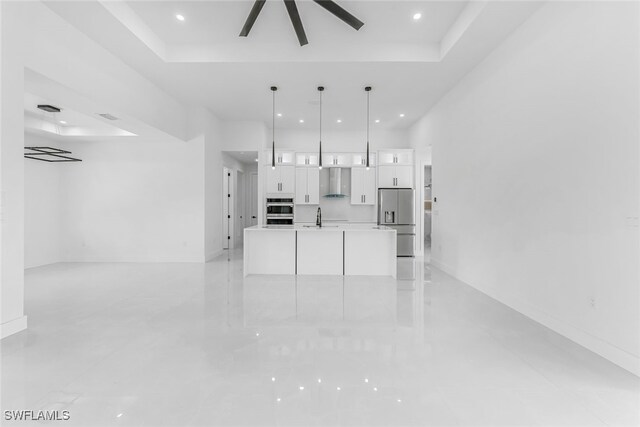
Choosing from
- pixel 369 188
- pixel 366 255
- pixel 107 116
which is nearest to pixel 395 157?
pixel 369 188

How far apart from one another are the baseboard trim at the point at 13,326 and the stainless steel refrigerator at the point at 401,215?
6.69 meters

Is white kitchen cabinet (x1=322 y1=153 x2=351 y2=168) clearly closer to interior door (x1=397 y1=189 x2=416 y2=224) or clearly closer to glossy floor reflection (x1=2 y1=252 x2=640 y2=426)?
interior door (x1=397 y1=189 x2=416 y2=224)

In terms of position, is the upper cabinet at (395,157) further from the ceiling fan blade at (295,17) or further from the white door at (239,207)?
the ceiling fan blade at (295,17)

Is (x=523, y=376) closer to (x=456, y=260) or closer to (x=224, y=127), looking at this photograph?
(x=456, y=260)

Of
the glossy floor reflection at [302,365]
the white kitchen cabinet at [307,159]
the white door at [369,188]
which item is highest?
the white kitchen cabinet at [307,159]

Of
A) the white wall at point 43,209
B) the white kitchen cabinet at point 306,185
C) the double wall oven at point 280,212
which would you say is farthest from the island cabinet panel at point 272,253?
the white wall at point 43,209

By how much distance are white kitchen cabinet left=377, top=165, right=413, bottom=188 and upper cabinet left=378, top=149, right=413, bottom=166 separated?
13 centimetres

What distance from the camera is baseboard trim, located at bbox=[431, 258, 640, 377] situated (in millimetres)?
2301

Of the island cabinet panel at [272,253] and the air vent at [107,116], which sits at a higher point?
the air vent at [107,116]

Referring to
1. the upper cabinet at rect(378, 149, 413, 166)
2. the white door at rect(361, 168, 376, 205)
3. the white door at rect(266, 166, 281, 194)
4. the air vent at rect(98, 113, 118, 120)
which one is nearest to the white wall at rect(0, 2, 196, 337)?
the air vent at rect(98, 113, 118, 120)

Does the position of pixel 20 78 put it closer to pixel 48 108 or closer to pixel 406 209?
pixel 48 108

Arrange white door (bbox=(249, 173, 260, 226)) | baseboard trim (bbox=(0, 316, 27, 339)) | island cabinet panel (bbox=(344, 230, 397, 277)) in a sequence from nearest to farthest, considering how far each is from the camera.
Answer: baseboard trim (bbox=(0, 316, 27, 339)) → island cabinet panel (bbox=(344, 230, 397, 277)) → white door (bbox=(249, 173, 260, 226))

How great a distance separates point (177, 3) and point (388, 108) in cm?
436

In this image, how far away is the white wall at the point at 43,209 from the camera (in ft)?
20.5
